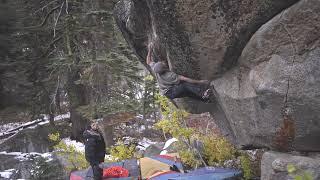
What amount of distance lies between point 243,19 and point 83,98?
14.3 metres

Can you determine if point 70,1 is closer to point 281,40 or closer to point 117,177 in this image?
point 117,177

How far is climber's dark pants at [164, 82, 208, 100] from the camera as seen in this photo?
915 cm

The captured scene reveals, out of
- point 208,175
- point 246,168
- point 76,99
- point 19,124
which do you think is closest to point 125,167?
point 208,175

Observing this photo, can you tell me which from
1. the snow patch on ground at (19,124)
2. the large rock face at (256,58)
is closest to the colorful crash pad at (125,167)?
the large rock face at (256,58)

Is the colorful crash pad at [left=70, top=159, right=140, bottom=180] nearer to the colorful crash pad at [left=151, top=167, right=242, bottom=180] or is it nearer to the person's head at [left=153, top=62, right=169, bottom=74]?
the colorful crash pad at [left=151, top=167, right=242, bottom=180]

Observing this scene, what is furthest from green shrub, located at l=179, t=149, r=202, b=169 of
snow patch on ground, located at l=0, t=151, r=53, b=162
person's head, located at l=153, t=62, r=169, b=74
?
snow patch on ground, located at l=0, t=151, r=53, b=162

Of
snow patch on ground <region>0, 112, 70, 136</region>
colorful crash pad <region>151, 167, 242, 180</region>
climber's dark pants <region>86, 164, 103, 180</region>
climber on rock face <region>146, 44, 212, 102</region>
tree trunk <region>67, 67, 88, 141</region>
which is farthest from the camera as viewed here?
snow patch on ground <region>0, 112, 70, 136</region>

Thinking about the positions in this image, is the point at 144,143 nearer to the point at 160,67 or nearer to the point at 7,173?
the point at 7,173

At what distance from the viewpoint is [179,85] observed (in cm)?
933

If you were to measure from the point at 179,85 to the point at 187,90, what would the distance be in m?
0.20

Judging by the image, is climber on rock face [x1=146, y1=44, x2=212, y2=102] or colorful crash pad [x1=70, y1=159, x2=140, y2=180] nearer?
climber on rock face [x1=146, y1=44, x2=212, y2=102]

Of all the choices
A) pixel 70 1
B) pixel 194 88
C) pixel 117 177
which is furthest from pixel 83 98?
pixel 194 88

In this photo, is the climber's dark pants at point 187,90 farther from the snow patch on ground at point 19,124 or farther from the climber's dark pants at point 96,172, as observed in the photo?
the snow patch on ground at point 19,124

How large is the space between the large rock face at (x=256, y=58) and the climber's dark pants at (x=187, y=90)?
0.23m
